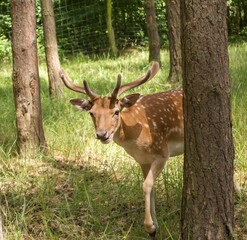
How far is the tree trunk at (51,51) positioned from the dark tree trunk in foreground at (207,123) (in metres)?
5.45

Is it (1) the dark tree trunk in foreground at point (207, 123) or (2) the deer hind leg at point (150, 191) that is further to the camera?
(2) the deer hind leg at point (150, 191)

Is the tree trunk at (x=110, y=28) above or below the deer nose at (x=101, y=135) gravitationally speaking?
above

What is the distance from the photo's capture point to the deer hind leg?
12.5 ft

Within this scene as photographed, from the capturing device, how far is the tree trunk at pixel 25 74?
5.53 metres

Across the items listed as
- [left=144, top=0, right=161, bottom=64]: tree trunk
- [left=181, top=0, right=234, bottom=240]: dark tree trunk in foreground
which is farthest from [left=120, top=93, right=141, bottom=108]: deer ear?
[left=144, top=0, right=161, bottom=64]: tree trunk

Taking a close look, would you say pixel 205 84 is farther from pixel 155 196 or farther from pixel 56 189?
pixel 56 189

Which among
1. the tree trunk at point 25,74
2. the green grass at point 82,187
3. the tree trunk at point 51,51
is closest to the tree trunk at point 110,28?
the tree trunk at point 51,51

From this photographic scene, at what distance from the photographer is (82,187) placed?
→ 4688mm

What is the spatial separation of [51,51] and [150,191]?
531cm

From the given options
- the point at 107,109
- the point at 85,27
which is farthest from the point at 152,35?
the point at 107,109

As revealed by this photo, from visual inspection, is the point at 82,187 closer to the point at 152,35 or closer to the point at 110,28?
the point at 152,35

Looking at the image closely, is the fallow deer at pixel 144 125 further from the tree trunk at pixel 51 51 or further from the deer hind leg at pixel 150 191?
the tree trunk at pixel 51 51

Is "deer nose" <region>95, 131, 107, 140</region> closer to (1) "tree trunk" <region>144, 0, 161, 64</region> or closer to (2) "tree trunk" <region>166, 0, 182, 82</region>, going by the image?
(2) "tree trunk" <region>166, 0, 182, 82</region>

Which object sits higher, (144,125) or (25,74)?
(25,74)
